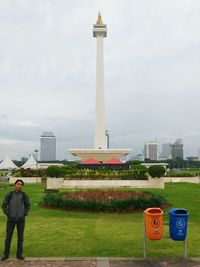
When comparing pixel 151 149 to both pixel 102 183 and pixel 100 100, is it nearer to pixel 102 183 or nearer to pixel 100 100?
pixel 100 100

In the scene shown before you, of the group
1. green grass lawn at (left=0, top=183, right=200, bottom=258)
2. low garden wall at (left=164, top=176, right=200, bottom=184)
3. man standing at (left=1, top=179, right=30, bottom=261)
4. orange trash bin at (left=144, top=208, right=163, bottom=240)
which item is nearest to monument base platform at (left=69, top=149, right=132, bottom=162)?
low garden wall at (left=164, top=176, right=200, bottom=184)

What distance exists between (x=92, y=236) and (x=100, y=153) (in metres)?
32.4

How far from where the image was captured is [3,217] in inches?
508

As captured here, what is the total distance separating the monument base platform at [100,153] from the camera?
41906mm

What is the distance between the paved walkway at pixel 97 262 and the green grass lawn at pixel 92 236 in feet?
1.71

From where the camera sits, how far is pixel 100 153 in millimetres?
42031

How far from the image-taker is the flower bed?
1380cm

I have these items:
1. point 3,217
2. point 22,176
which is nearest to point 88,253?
point 3,217

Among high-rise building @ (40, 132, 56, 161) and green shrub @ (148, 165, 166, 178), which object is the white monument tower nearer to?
green shrub @ (148, 165, 166, 178)

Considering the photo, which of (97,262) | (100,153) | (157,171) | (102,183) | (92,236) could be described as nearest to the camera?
(97,262)

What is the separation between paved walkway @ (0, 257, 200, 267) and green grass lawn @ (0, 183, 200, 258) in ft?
1.71

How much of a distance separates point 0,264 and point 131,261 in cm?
247

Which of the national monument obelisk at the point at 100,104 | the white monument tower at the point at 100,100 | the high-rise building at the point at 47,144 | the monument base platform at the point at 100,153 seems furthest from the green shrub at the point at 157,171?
the high-rise building at the point at 47,144

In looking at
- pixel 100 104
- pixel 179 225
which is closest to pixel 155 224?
pixel 179 225
